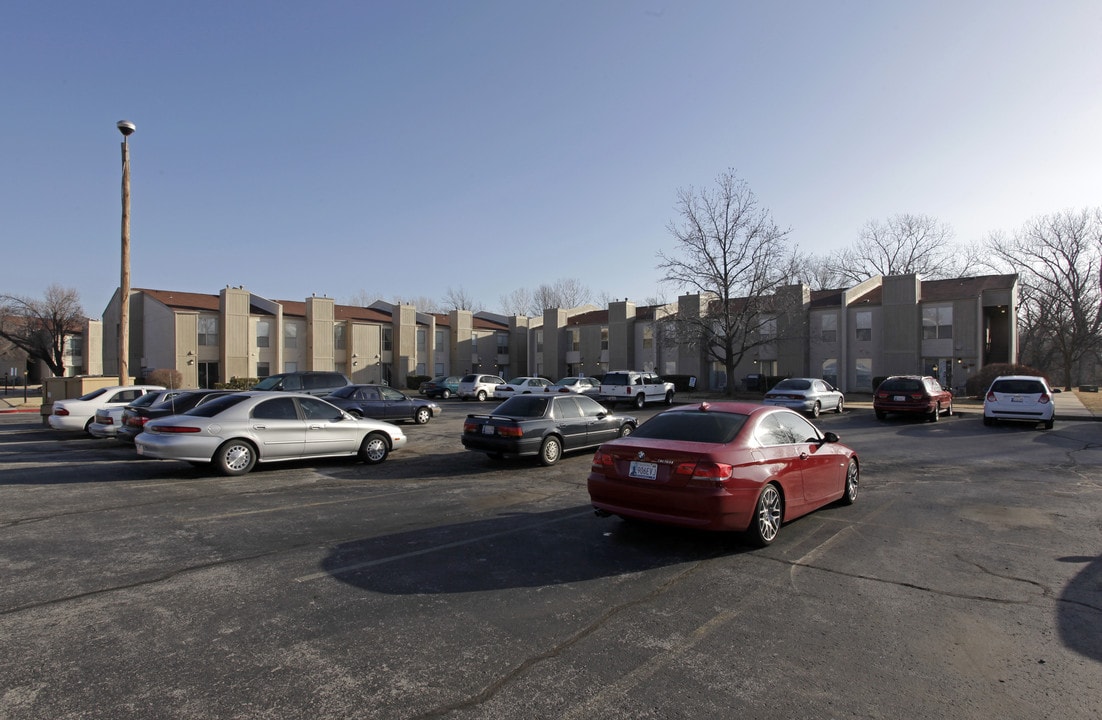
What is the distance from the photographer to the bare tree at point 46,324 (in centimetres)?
5666

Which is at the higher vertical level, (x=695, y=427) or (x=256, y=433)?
(x=695, y=427)

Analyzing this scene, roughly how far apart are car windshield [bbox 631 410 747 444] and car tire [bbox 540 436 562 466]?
4.67 metres

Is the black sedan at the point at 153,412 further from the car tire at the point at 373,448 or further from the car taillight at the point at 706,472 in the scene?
the car taillight at the point at 706,472

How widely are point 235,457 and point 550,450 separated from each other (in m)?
5.52

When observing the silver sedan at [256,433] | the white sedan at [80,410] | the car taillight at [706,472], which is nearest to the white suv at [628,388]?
the silver sedan at [256,433]

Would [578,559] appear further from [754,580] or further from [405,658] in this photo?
[405,658]

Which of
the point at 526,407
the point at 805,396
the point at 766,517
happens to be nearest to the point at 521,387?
the point at 805,396

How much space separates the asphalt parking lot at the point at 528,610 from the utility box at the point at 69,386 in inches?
468

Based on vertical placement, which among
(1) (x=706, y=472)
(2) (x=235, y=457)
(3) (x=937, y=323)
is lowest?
(2) (x=235, y=457)

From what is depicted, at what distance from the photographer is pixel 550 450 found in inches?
464

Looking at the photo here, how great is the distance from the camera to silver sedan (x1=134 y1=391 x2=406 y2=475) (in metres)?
9.75

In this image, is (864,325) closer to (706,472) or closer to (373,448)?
(373,448)

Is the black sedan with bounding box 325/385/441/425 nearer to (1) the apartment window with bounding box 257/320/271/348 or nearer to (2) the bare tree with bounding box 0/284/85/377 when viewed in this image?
(1) the apartment window with bounding box 257/320/271/348

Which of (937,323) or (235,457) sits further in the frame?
(937,323)
